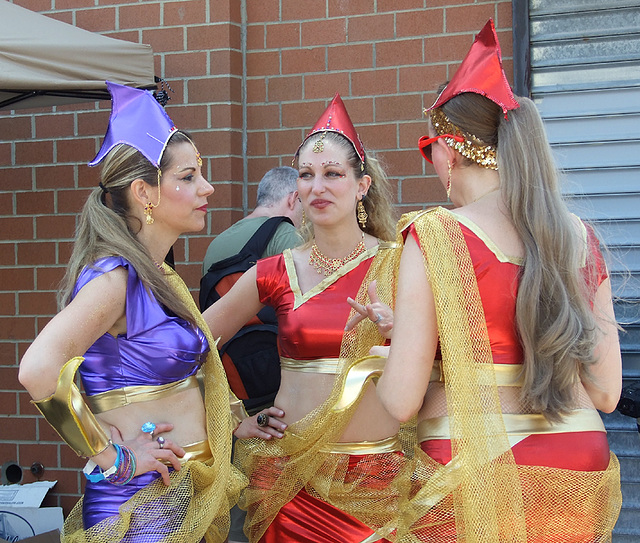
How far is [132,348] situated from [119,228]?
1.23 ft

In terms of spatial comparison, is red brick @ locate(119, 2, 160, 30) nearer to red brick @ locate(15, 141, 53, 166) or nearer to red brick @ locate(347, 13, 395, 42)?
red brick @ locate(15, 141, 53, 166)

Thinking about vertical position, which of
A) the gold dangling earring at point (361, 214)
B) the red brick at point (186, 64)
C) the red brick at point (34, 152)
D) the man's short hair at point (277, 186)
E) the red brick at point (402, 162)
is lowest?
the gold dangling earring at point (361, 214)

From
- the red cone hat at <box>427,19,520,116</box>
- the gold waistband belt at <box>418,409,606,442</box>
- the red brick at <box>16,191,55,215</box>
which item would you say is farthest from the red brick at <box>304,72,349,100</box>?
the gold waistband belt at <box>418,409,606,442</box>

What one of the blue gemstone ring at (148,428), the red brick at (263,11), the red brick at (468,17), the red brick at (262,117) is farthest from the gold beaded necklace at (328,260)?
the red brick at (263,11)

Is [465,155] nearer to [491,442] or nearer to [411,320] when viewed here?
[411,320]

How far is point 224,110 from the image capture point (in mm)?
4121

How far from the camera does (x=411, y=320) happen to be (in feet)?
6.04

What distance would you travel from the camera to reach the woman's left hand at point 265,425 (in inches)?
109

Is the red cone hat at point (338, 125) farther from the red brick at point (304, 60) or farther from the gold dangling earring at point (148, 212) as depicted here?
the red brick at point (304, 60)

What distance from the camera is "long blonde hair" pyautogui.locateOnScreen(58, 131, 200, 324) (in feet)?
7.39

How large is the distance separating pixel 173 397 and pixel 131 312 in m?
0.30

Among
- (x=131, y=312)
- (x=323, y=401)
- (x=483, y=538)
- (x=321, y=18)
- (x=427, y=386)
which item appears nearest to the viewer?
(x=483, y=538)

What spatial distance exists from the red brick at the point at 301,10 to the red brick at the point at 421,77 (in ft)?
1.80

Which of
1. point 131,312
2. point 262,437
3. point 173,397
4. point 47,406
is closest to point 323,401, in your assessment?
point 262,437
